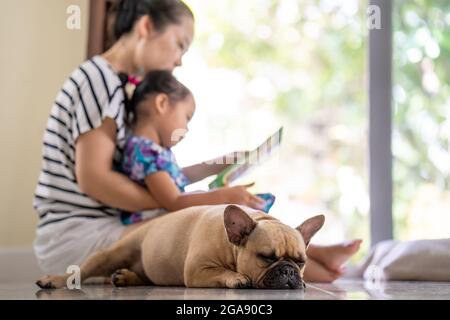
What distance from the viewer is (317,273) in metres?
1.39

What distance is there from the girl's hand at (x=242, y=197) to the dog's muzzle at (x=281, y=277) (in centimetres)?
24

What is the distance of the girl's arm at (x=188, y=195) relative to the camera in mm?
1245

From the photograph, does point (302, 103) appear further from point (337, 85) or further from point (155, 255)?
point (155, 255)

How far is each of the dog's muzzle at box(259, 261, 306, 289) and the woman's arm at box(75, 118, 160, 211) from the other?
16.9 inches

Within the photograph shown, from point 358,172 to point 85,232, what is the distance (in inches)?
26.6

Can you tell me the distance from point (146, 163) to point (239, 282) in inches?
17.0

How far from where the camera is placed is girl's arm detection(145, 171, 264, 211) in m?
1.25

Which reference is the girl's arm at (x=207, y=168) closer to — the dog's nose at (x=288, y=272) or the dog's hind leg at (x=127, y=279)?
the dog's hind leg at (x=127, y=279)
